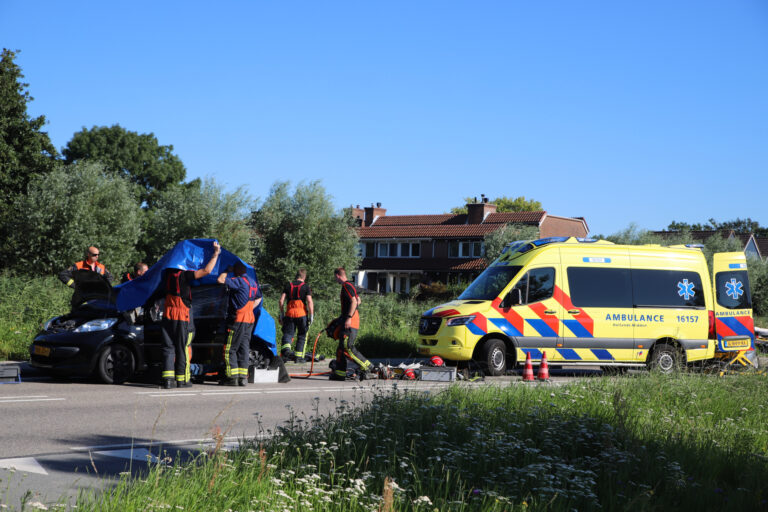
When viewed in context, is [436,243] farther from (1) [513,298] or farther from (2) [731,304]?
(1) [513,298]

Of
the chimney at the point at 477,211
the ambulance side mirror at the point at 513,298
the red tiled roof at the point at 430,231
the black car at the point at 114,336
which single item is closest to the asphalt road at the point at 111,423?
the black car at the point at 114,336

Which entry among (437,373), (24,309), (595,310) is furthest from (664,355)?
(24,309)

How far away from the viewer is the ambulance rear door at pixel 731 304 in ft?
55.1

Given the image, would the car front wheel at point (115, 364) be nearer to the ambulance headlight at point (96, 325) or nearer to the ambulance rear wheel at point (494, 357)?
the ambulance headlight at point (96, 325)

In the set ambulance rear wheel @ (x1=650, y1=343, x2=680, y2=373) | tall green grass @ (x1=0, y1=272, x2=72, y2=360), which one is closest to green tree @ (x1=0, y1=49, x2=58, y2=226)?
tall green grass @ (x1=0, y1=272, x2=72, y2=360)

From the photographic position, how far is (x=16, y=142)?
40.5 m

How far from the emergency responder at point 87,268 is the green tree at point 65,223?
2626 cm

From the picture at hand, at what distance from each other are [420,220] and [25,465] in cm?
8094

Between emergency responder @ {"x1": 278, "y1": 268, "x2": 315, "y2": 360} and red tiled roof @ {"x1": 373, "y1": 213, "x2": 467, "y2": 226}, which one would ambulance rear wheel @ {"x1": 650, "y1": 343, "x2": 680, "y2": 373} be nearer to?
emergency responder @ {"x1": 278, "y1": 268, "x2": 315, "y2": 360}

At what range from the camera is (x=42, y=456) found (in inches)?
262

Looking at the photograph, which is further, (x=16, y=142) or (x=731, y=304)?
(x=16, y=142)

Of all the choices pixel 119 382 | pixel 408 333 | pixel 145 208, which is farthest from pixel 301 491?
pixel 145 208

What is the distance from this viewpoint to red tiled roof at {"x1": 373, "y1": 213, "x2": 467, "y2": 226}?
82.4m

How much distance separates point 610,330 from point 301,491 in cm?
1228
